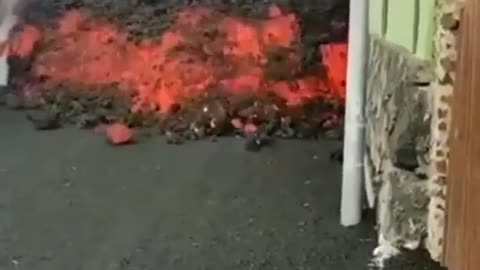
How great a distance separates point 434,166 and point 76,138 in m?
1.00

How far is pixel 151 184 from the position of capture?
1.38 meters

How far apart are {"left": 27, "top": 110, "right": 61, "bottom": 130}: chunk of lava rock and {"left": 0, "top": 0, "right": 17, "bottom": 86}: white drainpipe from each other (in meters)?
0.19

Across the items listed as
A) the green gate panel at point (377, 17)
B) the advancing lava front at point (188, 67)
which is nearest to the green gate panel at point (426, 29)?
the green gate panel at point (377, 17)

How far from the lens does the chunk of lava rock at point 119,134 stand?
163cm

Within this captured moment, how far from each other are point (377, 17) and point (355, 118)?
13 centimetres

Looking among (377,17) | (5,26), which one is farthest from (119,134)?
(377,17)

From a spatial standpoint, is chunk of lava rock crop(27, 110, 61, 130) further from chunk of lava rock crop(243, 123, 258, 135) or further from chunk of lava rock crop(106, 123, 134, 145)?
chunk of lava rock crop(243, 123, 258, 135)

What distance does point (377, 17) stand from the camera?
1187 mm

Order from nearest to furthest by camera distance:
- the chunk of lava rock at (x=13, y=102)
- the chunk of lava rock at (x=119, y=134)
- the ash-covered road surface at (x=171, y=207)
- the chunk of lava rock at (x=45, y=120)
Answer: the ash-covered road surface at (x=171, y=207) → the chunk of lava rock at (x=119, y=134) → the chunk of lava rock at (x=45, y=120) → the chunk of lava rock at (x=13, y=102)

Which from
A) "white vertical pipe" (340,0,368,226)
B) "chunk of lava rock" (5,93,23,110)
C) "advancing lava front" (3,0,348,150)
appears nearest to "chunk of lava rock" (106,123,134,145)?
"advancing lava front" (3,0,348,150)

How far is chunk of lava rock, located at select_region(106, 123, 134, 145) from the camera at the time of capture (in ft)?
5.34

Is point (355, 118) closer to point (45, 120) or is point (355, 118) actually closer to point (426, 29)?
point (426, 29)

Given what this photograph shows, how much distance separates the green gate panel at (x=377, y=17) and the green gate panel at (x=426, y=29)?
268 millimetres

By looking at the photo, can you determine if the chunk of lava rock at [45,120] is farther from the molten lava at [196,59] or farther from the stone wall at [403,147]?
the stone wall at [403,147]
